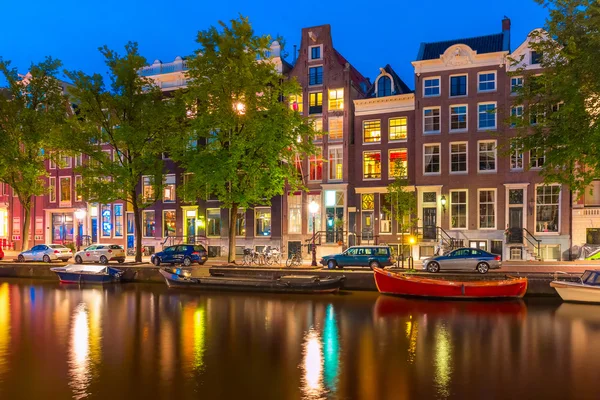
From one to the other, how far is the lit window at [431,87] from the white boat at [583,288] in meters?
22.7


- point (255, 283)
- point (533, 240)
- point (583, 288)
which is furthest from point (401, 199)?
point (583, 288)

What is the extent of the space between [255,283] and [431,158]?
69.8ft

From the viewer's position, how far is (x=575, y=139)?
2705cm

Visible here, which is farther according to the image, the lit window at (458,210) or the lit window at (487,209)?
the lit window at (458,210)

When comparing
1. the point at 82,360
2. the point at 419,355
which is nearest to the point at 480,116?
the point at 419,355

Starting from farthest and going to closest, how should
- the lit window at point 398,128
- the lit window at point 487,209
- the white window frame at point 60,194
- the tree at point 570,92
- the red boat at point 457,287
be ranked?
1. the white window frame at point 60,194
2. the lit window at point 398,128
3. the lit window at point 487,209
4. the red boat at point 457,287
5. the tree at point 570,92

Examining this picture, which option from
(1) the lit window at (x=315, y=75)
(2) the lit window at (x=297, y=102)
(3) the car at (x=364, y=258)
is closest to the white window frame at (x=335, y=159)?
(2) the lit window at (x=297, y=102)

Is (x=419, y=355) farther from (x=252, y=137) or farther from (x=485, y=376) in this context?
(x=252, y=137)

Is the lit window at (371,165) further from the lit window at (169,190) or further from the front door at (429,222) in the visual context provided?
the lit window at (169,190)

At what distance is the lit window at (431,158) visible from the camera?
4594cm

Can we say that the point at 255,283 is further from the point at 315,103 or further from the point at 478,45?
the point at 478,45

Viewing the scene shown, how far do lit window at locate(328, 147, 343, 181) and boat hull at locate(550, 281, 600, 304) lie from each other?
23999 mm

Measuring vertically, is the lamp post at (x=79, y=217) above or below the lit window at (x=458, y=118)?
below

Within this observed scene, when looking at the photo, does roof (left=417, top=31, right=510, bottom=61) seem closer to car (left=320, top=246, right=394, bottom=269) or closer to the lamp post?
car (left=320, top=246, right=394, bottom=269)
